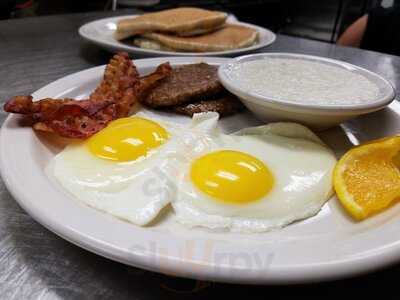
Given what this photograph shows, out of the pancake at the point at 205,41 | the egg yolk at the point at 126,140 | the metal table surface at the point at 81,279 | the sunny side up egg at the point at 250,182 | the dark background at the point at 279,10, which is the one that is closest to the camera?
the metal table surface at the point at 81,279

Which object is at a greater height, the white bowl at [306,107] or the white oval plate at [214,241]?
the white bowl at [306,107]

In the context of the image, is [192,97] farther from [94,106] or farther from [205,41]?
[205,41]

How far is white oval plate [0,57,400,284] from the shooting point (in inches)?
25.6

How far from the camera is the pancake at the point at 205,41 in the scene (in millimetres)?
1981

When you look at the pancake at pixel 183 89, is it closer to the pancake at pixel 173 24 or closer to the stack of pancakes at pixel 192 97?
the stack of pancakes at pixel 192 97

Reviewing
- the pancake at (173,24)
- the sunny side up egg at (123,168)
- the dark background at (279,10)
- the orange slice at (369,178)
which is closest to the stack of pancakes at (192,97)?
the sunny side up egg at (123,168)

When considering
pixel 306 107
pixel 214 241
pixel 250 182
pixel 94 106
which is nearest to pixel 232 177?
pixel 250 182

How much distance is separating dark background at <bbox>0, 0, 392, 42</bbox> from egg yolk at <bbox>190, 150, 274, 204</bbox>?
2.75 metres

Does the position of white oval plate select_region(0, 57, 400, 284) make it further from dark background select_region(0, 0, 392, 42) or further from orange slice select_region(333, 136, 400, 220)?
dark background select_region(0, 0, 392, 42)

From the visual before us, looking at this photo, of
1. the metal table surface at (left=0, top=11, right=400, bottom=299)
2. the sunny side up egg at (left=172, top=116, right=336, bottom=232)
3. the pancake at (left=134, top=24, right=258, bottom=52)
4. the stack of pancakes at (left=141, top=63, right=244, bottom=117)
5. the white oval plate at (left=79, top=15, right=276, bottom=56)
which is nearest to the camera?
the metal table surface at (left=0, top=11, right=400, bottom=299)

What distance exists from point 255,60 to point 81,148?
0.73 m

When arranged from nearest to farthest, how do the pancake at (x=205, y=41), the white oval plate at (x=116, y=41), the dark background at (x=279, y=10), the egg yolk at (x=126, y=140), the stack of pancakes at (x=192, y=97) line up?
the egg yolk at (x=126, y=140), the stack of pancakes at (x=192, y=97), the white oval plate at (x=116, y=41), the pancake at (x=205, y=41), the dark background at (x=279, y=10)

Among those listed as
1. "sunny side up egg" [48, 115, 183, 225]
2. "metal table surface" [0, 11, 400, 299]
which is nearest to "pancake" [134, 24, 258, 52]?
"sunny side up egg" [48, 115, 183, 225]

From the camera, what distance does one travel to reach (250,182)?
0.92 metres
